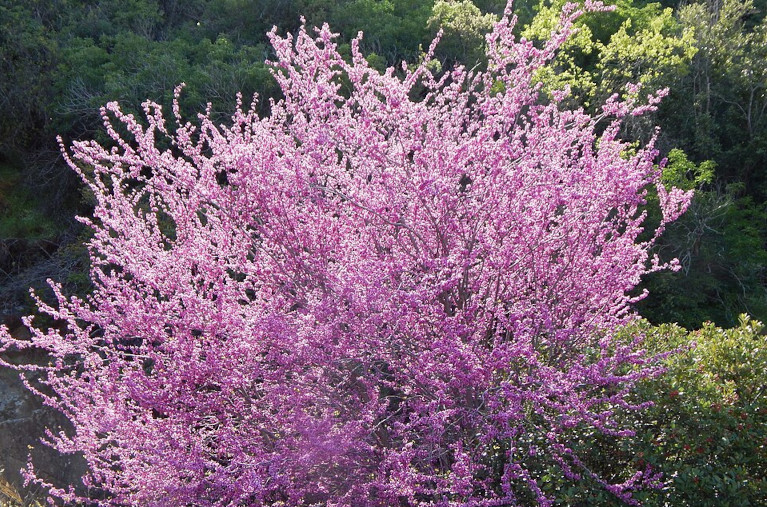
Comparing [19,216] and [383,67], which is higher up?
[383,67]

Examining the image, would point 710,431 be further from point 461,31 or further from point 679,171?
point 461,31

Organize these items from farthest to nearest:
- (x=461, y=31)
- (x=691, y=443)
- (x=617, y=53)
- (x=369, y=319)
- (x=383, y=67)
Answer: (x=617, y=53) < (x=461, y=31) < (x=383, y=67) < (x=691, y=443) < (x=369, y=319)

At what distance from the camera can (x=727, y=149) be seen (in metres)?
14.3

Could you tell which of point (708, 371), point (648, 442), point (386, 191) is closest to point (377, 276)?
point (386, 191)

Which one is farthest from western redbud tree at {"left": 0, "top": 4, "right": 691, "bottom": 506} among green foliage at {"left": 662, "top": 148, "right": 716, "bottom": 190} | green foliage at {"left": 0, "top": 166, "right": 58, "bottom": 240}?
green foliage at {"left": 662, "top": 148, "right": 716, "bottom": 190}

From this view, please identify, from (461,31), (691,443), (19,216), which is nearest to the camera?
(691,443)

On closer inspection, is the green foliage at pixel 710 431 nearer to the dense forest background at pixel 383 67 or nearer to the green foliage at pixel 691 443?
the green foliage at pixel 691 443

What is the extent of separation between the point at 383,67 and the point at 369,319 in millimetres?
8851

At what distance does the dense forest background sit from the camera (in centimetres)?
1041

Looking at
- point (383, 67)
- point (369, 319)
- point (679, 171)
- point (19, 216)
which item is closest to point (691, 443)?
point (369, 319)

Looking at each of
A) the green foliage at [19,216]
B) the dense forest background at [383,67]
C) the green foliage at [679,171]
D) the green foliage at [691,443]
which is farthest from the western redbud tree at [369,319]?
the green foliage at [679,171]

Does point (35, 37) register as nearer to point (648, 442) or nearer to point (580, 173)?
point (580, 173)

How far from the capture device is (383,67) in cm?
1132

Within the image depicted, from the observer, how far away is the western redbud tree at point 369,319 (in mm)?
3139
